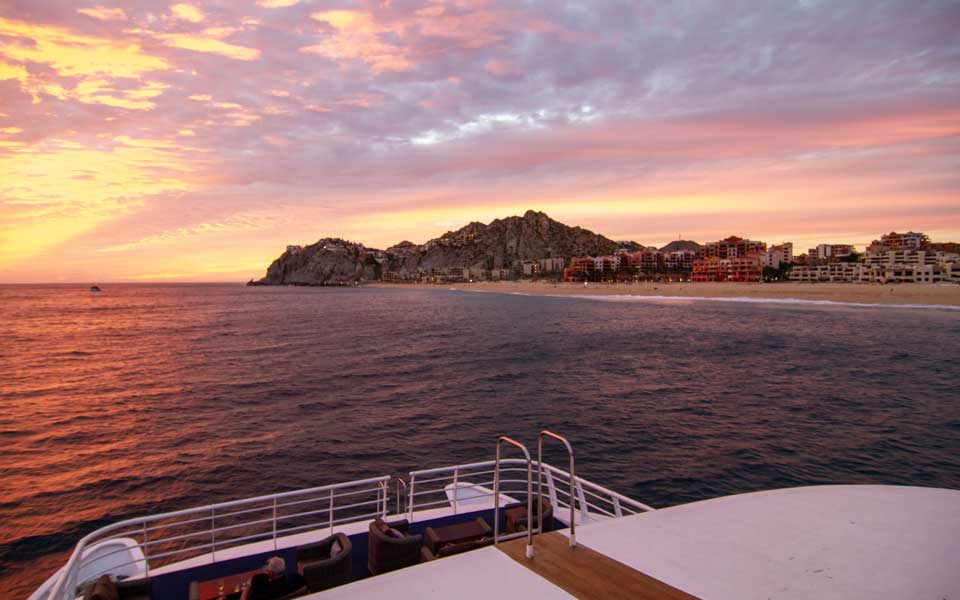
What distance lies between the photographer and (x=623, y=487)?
15.5 meters

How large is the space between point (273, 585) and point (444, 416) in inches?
724

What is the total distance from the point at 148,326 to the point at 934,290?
137 metres

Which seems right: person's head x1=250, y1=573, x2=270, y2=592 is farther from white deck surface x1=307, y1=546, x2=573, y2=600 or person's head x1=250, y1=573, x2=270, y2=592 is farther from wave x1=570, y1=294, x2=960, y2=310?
wave x1=570, y1=294, x2=960, y2=310

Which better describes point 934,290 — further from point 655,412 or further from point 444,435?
point 444,435

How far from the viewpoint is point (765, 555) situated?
4.59 metres

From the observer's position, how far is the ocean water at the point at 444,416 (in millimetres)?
16125

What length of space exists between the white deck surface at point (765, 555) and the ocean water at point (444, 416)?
9769 mm

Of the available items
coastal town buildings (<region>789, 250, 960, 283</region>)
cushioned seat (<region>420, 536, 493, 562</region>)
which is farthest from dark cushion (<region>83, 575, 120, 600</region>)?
coastal town buildings (<region>789, 250, 960, 283</region>)

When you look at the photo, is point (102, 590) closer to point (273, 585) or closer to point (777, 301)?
point (273, 585)

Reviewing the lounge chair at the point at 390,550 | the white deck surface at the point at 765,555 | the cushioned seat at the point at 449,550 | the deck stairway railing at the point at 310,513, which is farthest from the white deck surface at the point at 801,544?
the lounge chair at the point at 390,550

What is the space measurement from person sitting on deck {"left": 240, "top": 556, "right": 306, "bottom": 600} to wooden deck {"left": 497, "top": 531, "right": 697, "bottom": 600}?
2.91 metres

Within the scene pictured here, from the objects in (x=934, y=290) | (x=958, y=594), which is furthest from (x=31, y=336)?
(x=934, y=290)

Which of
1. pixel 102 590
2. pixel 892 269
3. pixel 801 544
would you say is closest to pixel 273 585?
pixel 102 590

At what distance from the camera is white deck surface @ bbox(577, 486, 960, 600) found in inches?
159
